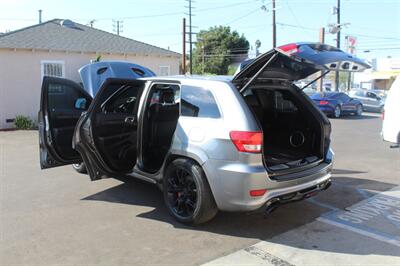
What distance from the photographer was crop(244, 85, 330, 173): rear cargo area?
5.24 m

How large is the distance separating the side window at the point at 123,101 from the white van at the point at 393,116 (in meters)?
5.11

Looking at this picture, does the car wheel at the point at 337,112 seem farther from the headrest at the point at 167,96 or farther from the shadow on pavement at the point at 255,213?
the headrest at the point at 167,96

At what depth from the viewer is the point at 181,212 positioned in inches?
190

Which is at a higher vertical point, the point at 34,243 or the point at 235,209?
the point at 235,209

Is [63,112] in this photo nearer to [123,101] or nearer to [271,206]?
[123,101]

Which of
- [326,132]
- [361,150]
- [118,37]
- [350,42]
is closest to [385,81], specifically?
[350,42]

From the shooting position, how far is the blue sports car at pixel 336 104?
20203 millimetres

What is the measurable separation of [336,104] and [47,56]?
13.6 m

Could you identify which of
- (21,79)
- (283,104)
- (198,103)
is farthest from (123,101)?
(21,79)

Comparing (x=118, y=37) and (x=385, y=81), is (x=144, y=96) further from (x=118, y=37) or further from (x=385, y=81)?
(x=385, y=81)

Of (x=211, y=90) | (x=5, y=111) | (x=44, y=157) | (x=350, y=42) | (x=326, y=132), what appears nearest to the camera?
(x=211, y=90)

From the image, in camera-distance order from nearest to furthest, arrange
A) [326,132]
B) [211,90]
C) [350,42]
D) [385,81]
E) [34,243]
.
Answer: [34,243]
[211,90]
[326,132]
[350,42]
[385,81]

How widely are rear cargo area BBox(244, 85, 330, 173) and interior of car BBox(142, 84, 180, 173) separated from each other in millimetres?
1014

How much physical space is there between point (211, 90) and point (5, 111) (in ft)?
41.5
